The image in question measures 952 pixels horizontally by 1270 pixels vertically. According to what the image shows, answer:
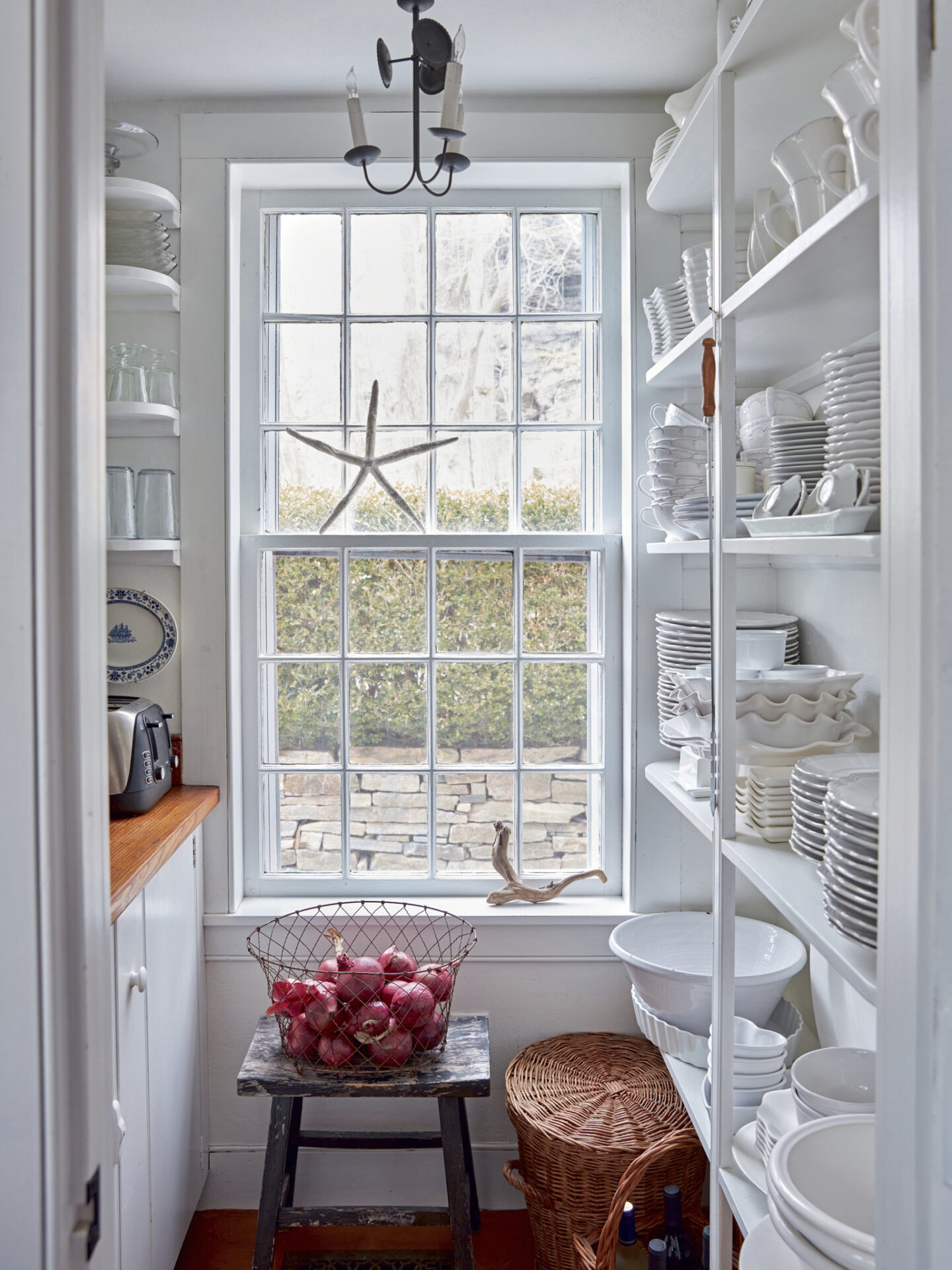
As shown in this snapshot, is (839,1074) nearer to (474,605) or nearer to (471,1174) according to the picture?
(471,1174)

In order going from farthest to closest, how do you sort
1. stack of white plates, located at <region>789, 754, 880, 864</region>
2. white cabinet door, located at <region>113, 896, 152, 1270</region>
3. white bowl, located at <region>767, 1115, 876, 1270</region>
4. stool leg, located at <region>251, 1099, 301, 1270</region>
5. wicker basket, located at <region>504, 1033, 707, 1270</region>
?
stool leg, located at <region>251, 1099, 301, 1270</region> < wicker basket, located at <region>504, 1033, 707, 1270</region> < white cabinet door, located at <region>113, 896, 152, 1270</region> < stack of white plates, located at <region>789, 754, 880, 864</region> < white bowl, located at <region>767, 1115, 876, 1270</region>

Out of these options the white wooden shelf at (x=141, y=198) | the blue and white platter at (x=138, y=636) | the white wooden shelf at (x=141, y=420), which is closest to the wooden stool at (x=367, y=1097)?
the blue and white platter at (x=138, y=636)

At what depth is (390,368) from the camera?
244 centimetres

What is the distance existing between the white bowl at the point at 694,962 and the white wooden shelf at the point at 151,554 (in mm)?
1369

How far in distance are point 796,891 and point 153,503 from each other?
5.54 ft

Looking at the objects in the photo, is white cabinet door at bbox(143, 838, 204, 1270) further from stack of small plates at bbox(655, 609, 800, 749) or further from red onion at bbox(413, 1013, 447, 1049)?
stack of small plates at bbox(655, 609, 800, 749)

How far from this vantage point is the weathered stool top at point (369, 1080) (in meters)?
1.85

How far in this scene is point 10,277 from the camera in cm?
70

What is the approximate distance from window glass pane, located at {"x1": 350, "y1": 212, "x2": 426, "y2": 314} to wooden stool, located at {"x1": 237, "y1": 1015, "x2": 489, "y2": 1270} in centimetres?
182

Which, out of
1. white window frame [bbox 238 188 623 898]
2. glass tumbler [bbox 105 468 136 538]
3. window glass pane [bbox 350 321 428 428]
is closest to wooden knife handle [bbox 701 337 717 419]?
white window frame [bbox 238 188 623 898]

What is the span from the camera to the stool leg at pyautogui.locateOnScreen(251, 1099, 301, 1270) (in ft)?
6.25

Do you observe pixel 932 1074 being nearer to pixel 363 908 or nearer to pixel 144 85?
pixel 363 908

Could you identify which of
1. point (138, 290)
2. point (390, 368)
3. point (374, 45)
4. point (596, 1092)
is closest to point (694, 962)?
point (596, 1092)

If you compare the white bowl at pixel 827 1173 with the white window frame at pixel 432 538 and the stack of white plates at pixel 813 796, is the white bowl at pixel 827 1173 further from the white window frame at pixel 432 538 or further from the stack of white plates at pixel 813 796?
the white window frame at pixel 432 538
